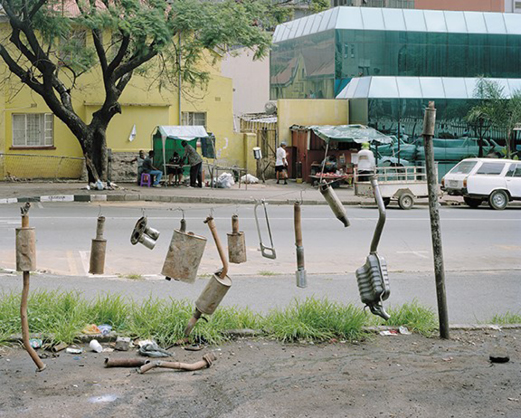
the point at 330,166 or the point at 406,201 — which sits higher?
the point at 330,166

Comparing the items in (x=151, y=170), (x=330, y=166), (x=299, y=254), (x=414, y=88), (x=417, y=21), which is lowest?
(x=299, y=254)

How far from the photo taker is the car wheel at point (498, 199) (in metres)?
24.0

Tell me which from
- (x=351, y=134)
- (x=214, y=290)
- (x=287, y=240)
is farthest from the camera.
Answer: (x=351, y=134)

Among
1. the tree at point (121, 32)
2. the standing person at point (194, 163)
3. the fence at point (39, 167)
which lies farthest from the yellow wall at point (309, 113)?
the fence at point (39, 167)

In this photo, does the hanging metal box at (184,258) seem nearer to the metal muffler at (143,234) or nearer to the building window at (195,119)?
the metal muffler at (143,234)

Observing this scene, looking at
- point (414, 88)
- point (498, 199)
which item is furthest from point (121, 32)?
point (414, 88)

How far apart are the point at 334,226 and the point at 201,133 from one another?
39.4 feet

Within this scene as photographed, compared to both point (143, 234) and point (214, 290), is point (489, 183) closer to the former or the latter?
point (214, 290)

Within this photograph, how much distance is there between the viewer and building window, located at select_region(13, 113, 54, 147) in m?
30.5

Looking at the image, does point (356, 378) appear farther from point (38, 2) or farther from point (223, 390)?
point (38, 2)

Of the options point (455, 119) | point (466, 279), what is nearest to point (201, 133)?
point (455, 119)

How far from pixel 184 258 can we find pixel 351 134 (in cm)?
2274

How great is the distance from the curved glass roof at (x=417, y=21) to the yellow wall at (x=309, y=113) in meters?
3.02

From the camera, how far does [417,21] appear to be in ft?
107
